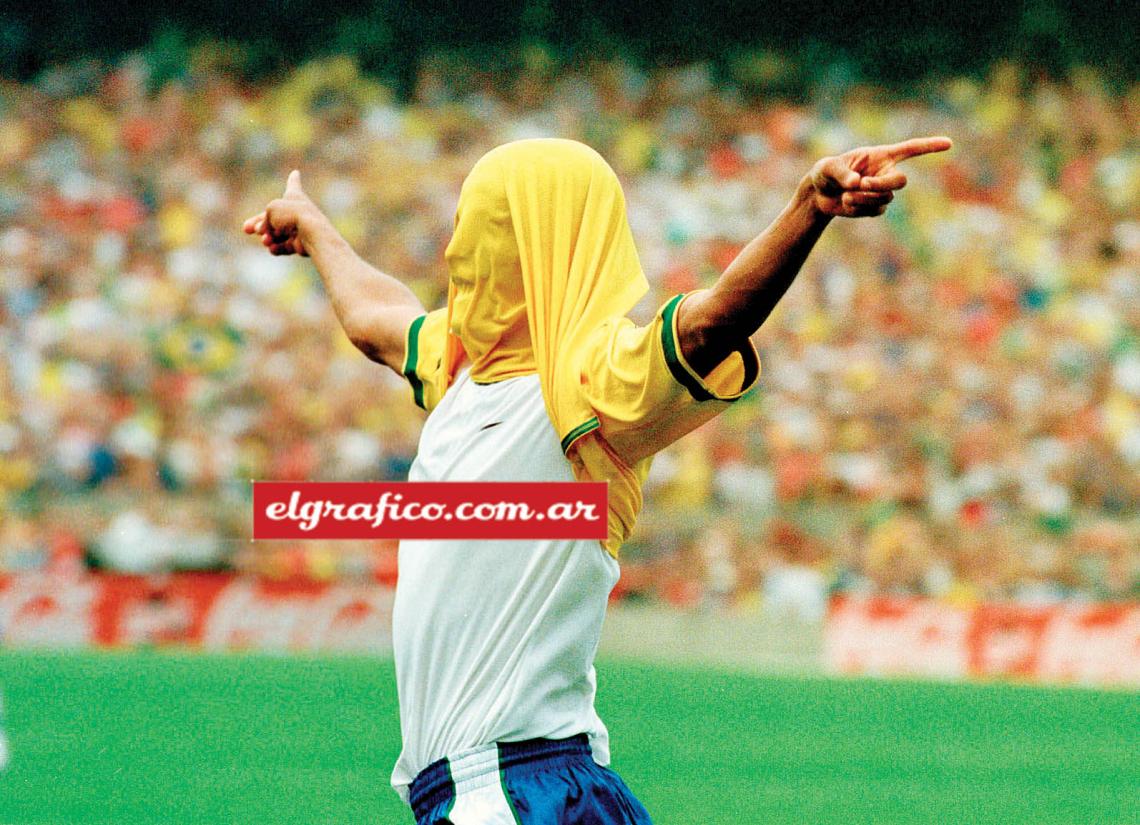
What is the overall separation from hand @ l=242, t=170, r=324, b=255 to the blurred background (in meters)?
3.60

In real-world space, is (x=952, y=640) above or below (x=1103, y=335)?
below

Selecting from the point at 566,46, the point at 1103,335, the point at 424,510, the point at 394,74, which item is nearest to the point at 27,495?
the point at 394,74

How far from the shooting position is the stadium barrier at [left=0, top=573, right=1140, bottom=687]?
10.9 metres

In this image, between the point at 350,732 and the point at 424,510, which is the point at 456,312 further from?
the point at 350,732

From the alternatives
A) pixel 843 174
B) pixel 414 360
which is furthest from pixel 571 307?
pixel 414 360

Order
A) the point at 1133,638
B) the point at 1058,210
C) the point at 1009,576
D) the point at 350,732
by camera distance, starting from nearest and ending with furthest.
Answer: the point at 350,732 → the point at 1133,638 → the point at 1009,576 → the point at 1058,210

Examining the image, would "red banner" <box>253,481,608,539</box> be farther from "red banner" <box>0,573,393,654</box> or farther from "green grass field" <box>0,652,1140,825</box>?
"red banner" <box>0,573,393,654</box>

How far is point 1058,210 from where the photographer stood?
46.4 ft

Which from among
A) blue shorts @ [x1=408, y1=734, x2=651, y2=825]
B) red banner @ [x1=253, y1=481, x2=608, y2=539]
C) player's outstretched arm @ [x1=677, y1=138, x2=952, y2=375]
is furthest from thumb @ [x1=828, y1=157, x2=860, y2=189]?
blue shorts @ [x1=408, y1=734, x2=651, y2=825]

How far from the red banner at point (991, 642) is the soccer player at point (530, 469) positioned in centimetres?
852

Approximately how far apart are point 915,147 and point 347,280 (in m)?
1.49

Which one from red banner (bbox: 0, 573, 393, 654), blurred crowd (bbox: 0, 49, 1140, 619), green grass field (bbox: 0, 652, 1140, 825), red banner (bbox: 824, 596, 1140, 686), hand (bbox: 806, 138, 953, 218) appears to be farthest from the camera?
blurred crowd (bbox: 0, 49, 1140, 619)

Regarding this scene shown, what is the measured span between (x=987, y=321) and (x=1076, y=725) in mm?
4696

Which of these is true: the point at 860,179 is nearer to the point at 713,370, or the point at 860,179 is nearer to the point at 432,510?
the point at 713,370
